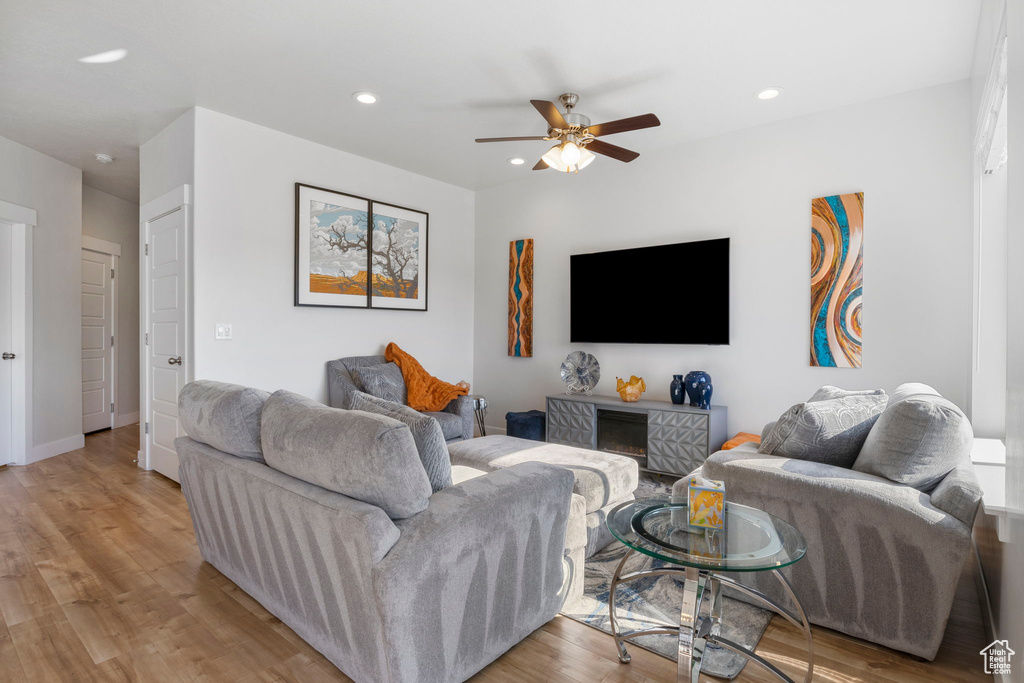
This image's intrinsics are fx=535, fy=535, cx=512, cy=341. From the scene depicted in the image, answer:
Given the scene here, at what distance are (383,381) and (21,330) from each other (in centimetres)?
296

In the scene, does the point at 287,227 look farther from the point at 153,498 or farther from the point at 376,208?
the point at 153,498

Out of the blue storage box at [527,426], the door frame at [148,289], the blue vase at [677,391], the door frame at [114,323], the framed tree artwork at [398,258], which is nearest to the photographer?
the door frame at [148,289]

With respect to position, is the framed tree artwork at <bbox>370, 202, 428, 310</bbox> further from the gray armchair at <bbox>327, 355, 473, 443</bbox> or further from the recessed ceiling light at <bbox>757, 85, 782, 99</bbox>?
the recessed ceiling light at <bbox>757, 85, 782, 99</bbox>

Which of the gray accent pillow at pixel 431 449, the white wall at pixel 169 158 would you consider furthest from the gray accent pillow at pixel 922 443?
the white wall at pixel 169 158

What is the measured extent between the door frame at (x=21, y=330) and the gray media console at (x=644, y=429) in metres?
4.26

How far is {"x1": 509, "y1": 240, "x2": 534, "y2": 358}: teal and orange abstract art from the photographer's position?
520cm

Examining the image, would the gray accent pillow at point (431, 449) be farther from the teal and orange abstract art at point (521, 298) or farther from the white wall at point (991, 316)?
the teal and orange abstract art at point (521, 298)

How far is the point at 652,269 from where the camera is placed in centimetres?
436

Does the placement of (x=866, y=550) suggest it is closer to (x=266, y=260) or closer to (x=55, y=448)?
(x=266, y=260)

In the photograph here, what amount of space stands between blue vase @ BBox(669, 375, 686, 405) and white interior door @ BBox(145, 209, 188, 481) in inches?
137

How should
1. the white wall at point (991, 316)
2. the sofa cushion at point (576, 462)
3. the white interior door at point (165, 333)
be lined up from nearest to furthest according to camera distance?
the sofa cushion at point (576, 462), the white wall at point (991, 316), the white interior door at point (165, 333)

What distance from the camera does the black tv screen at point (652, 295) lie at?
4.04 meters

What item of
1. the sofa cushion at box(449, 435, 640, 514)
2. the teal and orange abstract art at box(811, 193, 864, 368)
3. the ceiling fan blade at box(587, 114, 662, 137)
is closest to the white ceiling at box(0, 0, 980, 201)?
the ceiling fan blade at box(587, 114, 662, 137)

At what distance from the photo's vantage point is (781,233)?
12.4 feet
